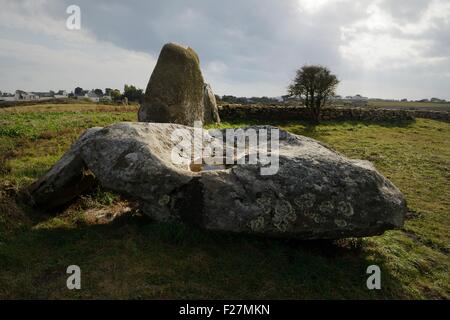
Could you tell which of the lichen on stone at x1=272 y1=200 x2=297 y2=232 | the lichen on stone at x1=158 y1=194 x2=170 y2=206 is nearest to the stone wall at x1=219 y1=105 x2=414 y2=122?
the lichen on stone at x1=158 y1=194 x2=170 y2=206

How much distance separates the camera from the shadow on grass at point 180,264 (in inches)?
241

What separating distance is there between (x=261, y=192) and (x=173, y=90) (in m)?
8.70

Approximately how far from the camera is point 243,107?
31.6 m

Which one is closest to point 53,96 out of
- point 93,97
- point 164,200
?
point 93,97

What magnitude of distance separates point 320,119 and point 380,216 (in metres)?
26.8

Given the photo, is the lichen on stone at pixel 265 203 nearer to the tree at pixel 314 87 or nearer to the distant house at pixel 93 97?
the tree at pixel 314 87

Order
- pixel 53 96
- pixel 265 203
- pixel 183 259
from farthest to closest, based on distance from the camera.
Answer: pixel 53 96, pixel 265 203, pixel 183 259

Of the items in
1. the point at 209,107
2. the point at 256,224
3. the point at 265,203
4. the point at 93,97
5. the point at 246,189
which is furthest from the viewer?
the point at 93,97

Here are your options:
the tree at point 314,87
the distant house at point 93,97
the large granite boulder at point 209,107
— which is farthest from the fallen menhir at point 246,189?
the distant house at point 93,97

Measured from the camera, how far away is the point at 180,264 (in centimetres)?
676

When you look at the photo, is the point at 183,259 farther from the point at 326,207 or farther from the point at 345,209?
the point at 345,209

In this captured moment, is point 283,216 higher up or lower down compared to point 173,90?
lower down
